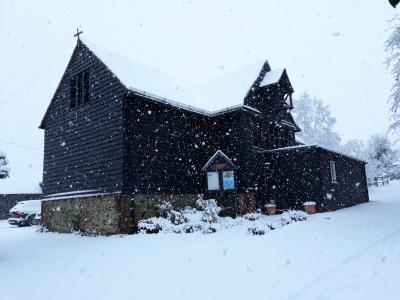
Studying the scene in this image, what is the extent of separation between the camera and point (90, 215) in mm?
16016

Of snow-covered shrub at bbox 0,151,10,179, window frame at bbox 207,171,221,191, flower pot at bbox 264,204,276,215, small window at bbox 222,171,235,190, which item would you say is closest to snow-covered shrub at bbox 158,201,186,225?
window frame at bbox 207,171,221,191

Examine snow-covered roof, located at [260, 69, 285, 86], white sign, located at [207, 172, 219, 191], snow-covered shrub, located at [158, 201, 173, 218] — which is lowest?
snow-covered shrub, located at [158, 201, 173, 218]

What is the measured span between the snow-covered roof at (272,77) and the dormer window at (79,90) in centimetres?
1048

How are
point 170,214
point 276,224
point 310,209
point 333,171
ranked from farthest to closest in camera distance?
point 333,171
point 310,209
point 170,214
point 276,224

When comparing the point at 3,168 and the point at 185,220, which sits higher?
the point at 3,168

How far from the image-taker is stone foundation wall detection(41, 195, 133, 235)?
14602 mm

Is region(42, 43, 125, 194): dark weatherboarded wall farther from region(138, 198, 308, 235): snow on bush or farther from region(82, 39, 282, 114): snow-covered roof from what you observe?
region(138, 198, 308, 235): snow on bush

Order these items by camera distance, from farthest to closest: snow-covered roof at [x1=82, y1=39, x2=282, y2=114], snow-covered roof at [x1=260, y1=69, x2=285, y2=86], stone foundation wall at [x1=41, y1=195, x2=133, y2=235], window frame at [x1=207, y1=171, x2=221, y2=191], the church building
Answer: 1. snow-covered roof at [x1=260, y1=69, x2=285, y2=86]
2. window frame at [x1=207, y1=171, x2=221, y2=191]
3. snow-covered roof at [x1=82, y1=39, x2=282, y2=114]
4. the church building
5. stone foundation wall at [x1=41, y1=195, x2=133, y2=235]

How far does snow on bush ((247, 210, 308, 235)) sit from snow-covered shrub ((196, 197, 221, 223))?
2131 millimetres

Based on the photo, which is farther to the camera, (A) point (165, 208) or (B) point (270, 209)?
(B) point (270, 209)

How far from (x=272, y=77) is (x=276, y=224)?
433 inches

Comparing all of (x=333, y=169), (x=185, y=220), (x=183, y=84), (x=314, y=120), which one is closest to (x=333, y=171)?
(x=333, y=169)

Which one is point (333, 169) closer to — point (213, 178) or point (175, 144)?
point (213, 178)

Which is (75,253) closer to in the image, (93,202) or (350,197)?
(93,202)
